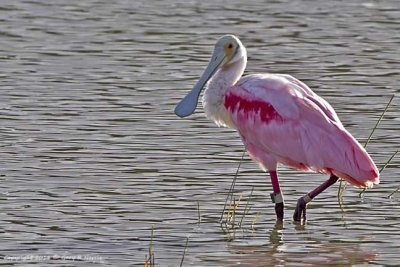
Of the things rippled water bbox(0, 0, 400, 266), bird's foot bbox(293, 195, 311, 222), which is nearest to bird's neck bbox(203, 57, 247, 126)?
rippled water bbox(0, 0, 400, 266)

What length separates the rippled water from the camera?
7797 millimetres

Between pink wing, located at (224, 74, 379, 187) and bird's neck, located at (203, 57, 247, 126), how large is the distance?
0.08m

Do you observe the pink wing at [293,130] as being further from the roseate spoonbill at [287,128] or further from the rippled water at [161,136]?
the rippled water at [161,136]

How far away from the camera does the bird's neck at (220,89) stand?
885 centimetres

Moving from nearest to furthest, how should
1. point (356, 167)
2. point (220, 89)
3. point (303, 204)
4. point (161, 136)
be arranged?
point (356, 167), point (303, 204), point (220, 89), point (161, 136)

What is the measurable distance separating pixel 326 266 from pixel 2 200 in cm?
209

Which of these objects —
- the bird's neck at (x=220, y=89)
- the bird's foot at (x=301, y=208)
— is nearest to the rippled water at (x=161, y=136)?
the bird's foot at (x=301, y=208)

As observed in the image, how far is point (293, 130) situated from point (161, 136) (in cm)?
237

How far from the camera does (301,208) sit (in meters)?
8.30

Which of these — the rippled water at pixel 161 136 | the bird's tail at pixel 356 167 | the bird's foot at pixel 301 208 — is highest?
the bird's tail at pixel 356 167

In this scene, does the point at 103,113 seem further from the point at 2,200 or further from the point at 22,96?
the point at 2,200

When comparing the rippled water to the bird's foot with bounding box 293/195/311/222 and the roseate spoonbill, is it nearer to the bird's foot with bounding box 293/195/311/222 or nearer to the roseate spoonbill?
the bird's foot with bounding box 293/195/311/222

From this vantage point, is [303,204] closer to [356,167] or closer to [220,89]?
[356,167]

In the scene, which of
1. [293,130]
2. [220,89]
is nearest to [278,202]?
[293,130]
